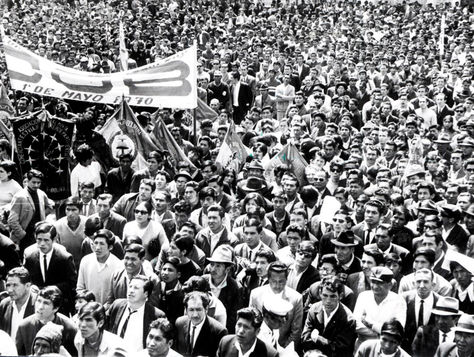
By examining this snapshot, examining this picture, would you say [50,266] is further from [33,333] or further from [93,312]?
[93,312]

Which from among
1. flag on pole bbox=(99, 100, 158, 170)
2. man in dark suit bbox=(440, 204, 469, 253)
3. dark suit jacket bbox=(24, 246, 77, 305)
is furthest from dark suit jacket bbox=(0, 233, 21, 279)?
man in dark suit bbox=(440, 204, 469, 253)

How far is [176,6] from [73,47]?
7654 mm

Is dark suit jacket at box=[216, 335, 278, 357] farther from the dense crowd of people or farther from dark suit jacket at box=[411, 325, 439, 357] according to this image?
dark suit jacket at box=[411, 325, 439, 357]

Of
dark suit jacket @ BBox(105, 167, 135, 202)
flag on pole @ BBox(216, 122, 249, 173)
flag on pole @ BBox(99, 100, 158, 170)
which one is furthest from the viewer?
flag on pole @ BBox(216, 122, 249, 173)

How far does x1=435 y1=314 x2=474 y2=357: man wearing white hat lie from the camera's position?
5.80 metres

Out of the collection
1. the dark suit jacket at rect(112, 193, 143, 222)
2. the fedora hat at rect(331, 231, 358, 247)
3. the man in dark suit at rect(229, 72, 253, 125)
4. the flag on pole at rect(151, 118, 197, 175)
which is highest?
the fedora hat at rect(331, 231, 358, 247)

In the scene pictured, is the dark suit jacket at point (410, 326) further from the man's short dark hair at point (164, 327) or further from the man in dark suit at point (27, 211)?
the man in dark suit at point (27, 211)

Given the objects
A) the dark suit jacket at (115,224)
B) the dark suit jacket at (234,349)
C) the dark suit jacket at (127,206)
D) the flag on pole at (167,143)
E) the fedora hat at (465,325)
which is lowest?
the flag on pole at (167,143)

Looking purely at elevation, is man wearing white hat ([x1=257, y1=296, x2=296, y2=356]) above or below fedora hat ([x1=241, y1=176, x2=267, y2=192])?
above

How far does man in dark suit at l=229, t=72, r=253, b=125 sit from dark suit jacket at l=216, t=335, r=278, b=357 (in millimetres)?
10738

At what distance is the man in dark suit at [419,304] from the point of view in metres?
6.62

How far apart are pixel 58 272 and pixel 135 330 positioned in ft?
4.46

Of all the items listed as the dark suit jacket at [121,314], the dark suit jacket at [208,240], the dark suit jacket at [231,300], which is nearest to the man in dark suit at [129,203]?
the dark suit jacket at [208,240]

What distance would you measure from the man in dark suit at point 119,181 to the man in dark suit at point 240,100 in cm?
651
